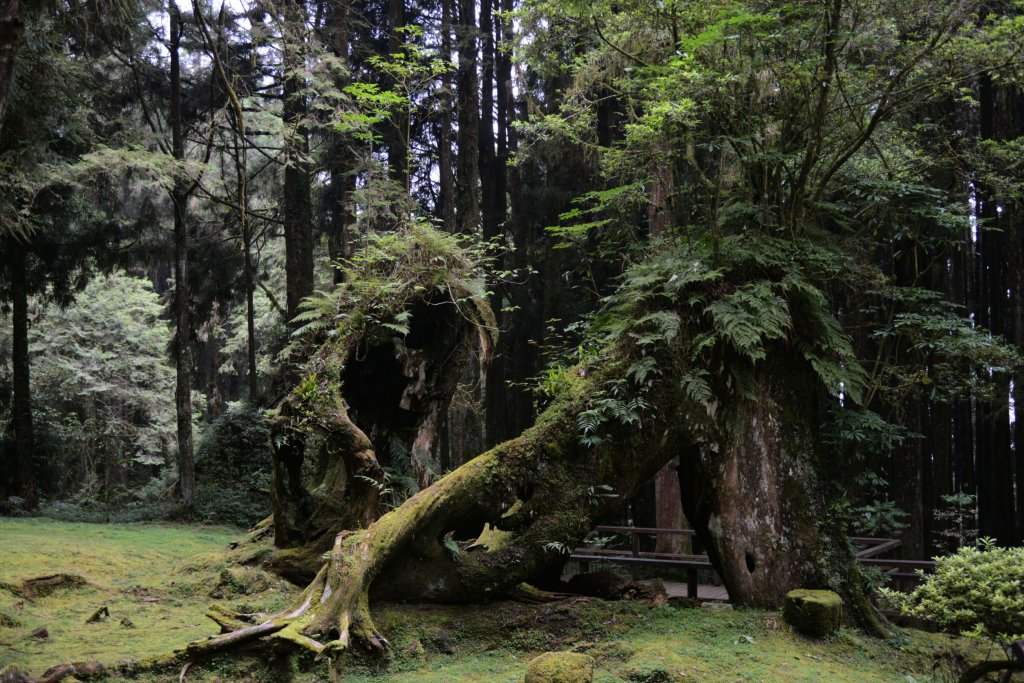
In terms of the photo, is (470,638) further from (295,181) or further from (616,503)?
(295,181)

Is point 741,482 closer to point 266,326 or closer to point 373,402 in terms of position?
point 373,402

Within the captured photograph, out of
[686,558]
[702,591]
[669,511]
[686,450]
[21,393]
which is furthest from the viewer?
[21,393]

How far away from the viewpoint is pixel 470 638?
22.9 ft

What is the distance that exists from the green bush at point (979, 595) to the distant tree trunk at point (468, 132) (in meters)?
11.2

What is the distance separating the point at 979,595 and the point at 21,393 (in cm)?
1840

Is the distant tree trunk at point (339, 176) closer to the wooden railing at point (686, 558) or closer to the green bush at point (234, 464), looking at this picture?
the green bush at point (234, 464)

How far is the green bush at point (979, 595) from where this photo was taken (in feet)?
17.8

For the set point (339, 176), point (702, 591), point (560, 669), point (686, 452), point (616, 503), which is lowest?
point (702, 591)

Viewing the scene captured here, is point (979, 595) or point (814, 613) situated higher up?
point (979, 595)

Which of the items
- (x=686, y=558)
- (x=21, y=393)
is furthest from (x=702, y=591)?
(x=21, y=393)

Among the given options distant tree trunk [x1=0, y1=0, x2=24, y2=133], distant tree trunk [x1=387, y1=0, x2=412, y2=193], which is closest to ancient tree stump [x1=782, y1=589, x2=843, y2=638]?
distant tree trunk [x1=0, y1=0, x2=24, y2=133]

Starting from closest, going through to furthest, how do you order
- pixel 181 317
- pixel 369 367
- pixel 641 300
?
pixel 641 300
pixel 369 367
pixel 181 317

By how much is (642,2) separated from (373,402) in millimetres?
6575

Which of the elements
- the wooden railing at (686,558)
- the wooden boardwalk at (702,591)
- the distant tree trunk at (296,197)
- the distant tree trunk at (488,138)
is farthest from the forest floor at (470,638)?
the distant tree trunk at (488,138)
